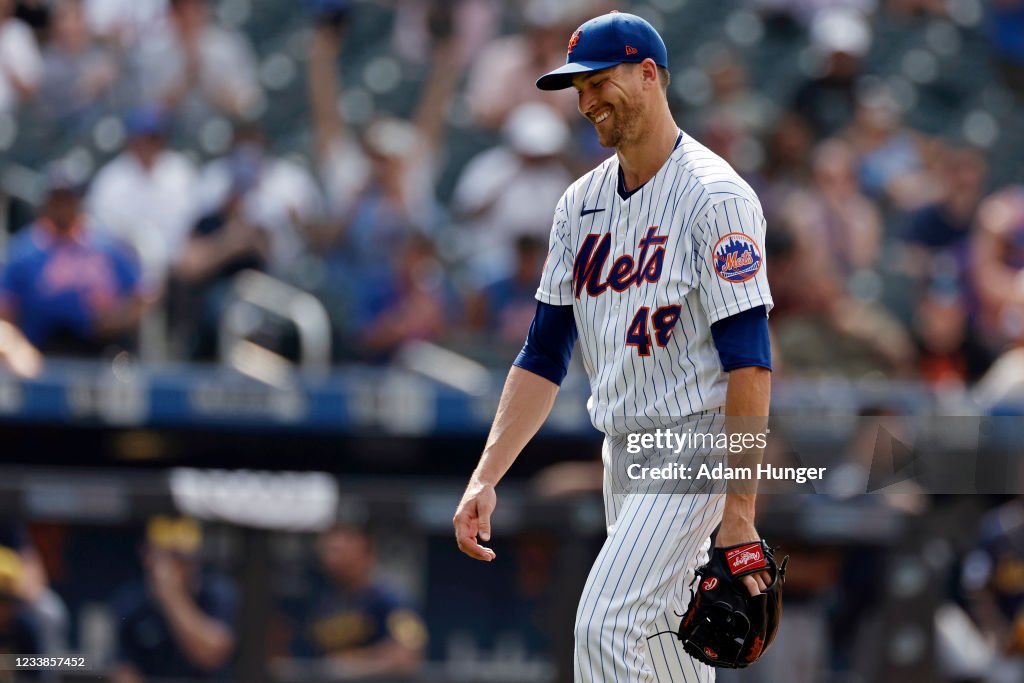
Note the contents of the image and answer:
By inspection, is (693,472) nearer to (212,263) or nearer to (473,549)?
(473,549)

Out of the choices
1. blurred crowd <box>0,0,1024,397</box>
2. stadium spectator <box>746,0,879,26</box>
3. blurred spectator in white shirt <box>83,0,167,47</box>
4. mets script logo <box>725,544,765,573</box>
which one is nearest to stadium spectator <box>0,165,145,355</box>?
blurred crowd <box>0,0,1024,397</box>

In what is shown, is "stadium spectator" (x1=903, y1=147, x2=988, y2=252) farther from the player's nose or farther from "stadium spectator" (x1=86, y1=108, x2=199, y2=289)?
the player's nose

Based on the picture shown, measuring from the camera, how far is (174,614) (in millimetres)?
5766

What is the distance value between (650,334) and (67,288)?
429cm

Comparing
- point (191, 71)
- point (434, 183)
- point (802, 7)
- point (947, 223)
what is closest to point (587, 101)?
point (947, 223)

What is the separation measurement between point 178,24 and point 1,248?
2049mm

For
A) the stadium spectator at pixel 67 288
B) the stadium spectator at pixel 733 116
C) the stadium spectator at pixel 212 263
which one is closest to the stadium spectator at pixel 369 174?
the stadium spectator at pixel 212 263

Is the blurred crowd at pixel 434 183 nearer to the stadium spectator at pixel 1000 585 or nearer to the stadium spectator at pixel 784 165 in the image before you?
the stadium spectator at pixel 784 165

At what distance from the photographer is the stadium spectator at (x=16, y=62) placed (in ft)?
30.5

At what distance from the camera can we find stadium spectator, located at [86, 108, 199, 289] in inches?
317

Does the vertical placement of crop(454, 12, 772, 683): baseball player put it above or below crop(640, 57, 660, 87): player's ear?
below

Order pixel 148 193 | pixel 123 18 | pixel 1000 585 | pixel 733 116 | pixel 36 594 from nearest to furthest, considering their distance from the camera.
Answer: pixel 36 594, pixel 1000 585, pixel 148 193, pixel 733 116, pixel 123 18

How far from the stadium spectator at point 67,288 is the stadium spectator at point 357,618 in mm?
1914

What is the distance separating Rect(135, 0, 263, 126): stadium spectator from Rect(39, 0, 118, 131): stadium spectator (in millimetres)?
209
